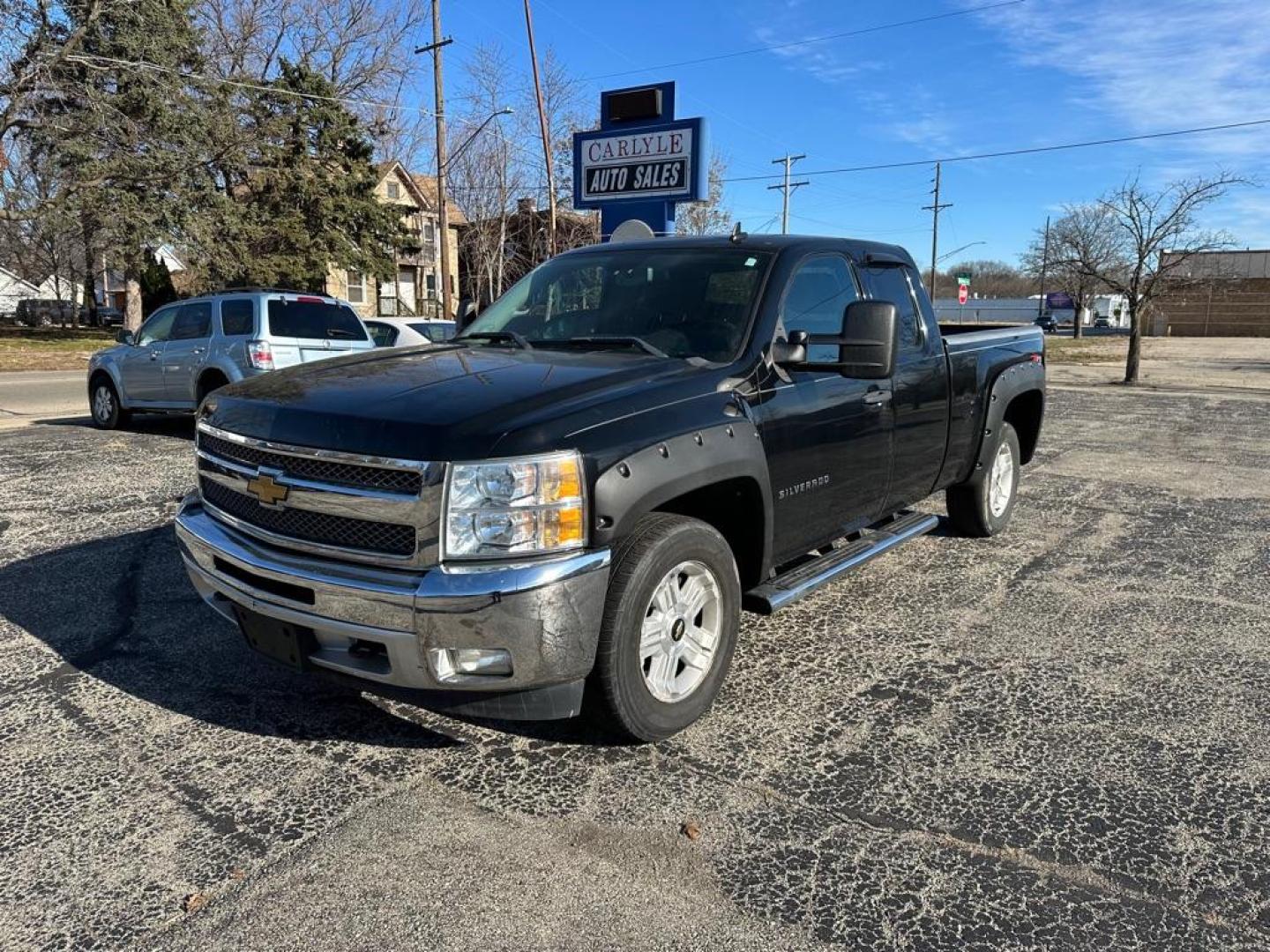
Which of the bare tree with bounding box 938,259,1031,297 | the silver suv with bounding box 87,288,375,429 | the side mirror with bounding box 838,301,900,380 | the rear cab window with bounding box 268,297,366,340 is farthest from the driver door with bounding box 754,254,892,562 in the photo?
the bare tree with bounding box 938,259,1031,297

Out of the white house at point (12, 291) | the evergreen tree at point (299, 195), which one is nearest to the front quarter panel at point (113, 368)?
the evergreen tree at point (299, 195)

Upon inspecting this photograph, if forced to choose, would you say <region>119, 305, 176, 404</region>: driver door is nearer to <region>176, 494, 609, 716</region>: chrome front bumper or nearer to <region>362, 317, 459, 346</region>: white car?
<region>362, 317, 459, 346</region>: white car

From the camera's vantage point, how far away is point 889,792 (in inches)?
121

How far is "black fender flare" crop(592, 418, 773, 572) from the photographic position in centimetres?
291

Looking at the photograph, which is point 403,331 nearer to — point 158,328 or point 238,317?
point 158,328

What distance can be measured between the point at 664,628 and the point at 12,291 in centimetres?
9562

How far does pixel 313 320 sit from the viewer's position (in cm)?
1094

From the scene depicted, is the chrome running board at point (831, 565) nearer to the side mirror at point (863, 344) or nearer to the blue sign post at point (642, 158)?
the side mirror at point (863, 344)

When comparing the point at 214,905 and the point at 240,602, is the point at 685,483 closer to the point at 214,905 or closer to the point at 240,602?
the point at 240,602

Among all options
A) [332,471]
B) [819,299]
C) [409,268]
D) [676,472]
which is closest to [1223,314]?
[409,268]

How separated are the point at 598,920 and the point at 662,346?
89.9 inches

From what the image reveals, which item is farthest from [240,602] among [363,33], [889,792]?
[363,33]

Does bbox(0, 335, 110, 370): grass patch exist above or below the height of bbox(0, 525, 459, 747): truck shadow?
above

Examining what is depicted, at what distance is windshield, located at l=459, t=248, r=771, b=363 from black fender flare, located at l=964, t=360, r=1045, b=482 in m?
2.51
